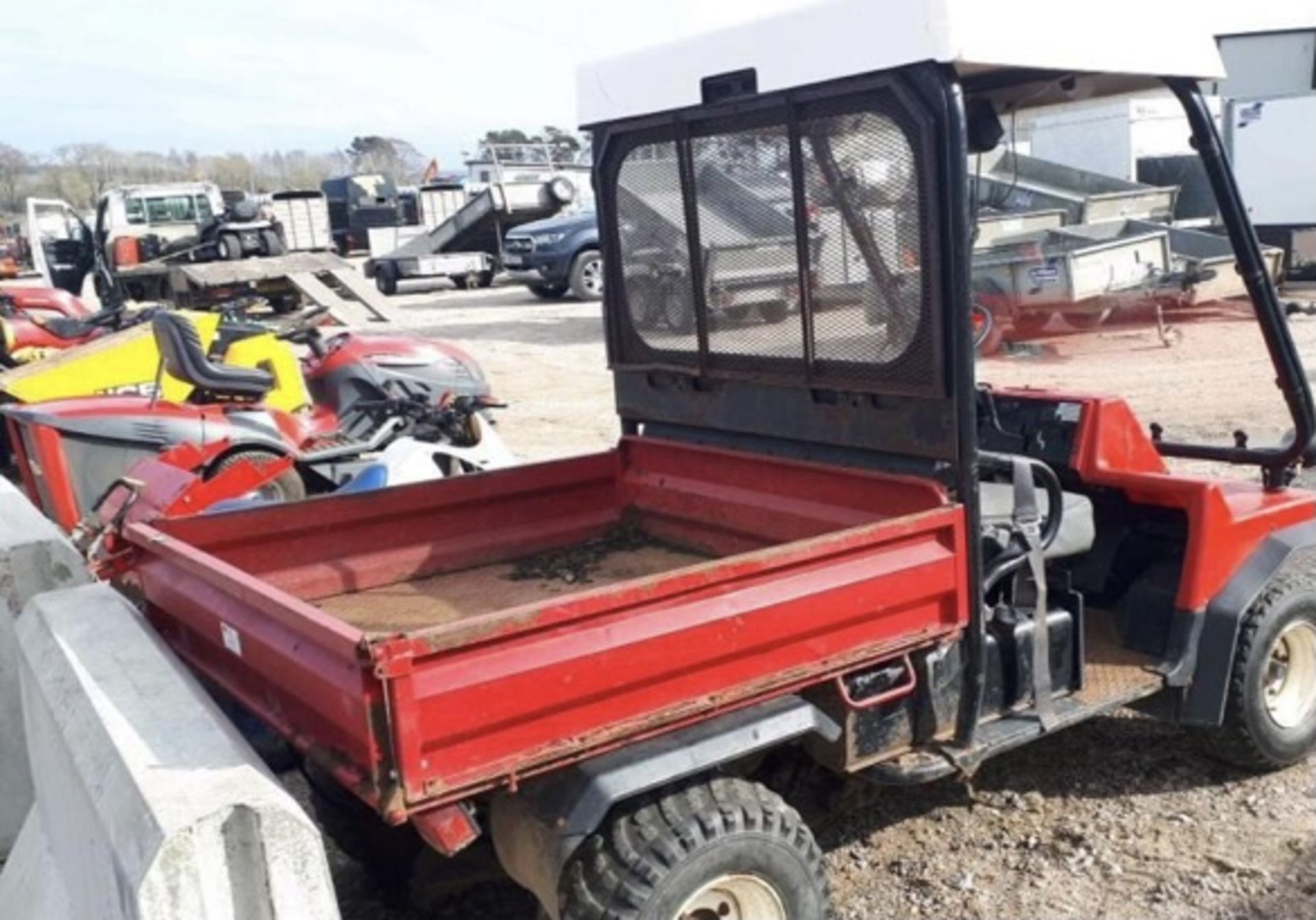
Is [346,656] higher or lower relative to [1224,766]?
higher

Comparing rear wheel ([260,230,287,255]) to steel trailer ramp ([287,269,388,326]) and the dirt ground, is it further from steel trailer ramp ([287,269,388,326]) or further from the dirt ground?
the dirt ground

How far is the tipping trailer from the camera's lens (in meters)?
2.45

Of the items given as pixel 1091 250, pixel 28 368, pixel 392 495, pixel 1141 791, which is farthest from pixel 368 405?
pixel 1091 250

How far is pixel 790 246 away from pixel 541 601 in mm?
1094

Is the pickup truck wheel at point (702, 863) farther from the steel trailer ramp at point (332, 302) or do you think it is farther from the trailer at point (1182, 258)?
the steel trailer ramp at point (332, 302)

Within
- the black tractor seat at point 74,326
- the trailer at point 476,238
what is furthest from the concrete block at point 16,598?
the trailer at point 476,238

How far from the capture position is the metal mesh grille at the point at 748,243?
10.6 ft

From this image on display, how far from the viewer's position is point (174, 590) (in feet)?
9.98

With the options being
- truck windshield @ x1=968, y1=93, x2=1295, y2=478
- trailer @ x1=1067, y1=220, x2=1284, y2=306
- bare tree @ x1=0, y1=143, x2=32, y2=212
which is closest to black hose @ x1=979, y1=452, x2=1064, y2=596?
truck windshield @ x1=968, y1=93, x2=1295, y2=478

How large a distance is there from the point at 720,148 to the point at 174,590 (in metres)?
1.74

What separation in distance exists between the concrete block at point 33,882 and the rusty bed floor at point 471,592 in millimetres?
881

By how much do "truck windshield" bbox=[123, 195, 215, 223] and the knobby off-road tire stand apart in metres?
22.3

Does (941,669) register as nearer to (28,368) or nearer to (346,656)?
(346,656)

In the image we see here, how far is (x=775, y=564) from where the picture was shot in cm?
265
